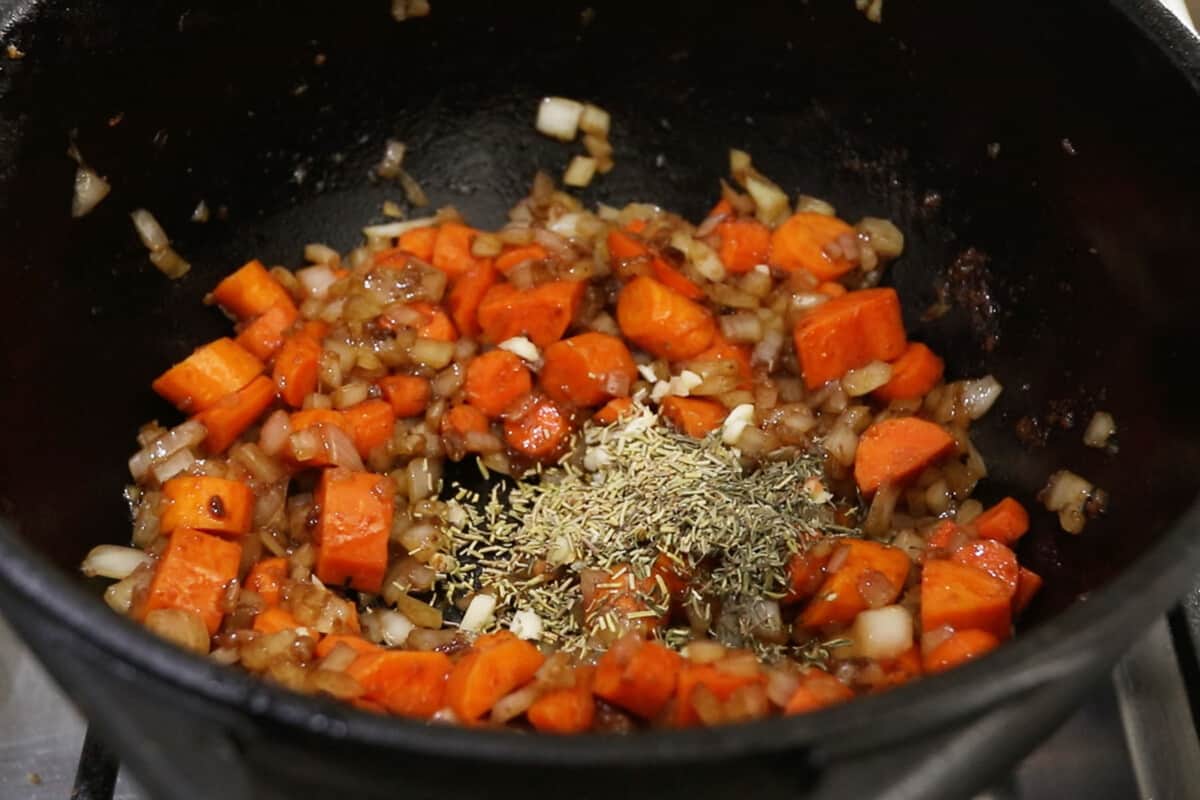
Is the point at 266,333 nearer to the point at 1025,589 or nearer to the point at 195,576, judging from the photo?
the point at 195,576

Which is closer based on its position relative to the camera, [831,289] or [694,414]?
[694,414]

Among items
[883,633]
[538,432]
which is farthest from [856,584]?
[538,432]

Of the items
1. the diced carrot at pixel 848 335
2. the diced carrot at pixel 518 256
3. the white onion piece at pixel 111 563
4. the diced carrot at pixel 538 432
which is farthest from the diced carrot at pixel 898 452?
the white onion piece at pixel 111 563

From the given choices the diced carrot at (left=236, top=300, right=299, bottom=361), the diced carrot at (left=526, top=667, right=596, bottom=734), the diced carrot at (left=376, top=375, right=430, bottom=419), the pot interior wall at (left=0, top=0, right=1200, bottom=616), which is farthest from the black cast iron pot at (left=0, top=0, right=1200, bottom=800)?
the diced carrot at (left=526, top=667, right=596, bottom=734)

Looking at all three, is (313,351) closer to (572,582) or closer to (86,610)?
(572,582)

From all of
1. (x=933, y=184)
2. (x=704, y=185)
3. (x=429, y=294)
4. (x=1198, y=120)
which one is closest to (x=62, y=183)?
(x=429, y=294)

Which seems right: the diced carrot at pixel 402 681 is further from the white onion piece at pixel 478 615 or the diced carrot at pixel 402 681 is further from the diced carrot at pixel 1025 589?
the diced carrot at pixel 1025 589

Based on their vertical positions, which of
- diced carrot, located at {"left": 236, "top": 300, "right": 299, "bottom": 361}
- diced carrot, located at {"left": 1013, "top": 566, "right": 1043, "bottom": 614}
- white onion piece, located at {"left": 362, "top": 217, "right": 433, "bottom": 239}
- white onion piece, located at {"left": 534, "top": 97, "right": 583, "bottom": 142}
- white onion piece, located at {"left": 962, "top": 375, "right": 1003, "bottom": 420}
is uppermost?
white onion piece, located at {"left": 962, "top": 375, "right": 1003, "bottom": 420}

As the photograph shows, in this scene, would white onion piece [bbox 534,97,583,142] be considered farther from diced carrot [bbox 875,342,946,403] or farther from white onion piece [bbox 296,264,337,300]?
diced carrot [bbox 875,342,946,403]
